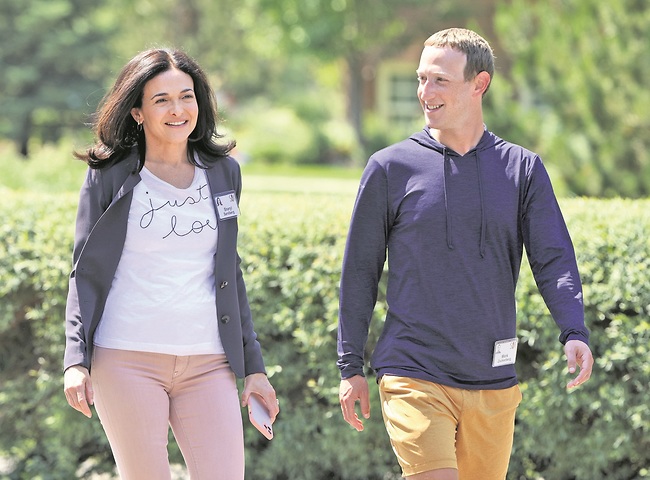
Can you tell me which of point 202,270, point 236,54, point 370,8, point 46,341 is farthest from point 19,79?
point 202,270

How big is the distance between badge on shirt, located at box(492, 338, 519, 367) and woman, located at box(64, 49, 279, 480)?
84cm

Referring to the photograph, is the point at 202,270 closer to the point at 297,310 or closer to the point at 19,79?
the point at 297,310

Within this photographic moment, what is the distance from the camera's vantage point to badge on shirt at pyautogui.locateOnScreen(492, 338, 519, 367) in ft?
11.2

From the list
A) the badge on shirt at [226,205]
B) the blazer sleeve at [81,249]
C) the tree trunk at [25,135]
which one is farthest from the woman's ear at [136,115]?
the tree trunk at [25,135]

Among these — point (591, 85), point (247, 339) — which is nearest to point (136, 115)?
point (247, 339)

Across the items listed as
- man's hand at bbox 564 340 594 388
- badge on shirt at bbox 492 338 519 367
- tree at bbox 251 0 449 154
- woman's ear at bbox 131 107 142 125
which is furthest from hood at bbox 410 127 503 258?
tree at bbox 251 0 449 154

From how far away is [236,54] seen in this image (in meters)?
37.6

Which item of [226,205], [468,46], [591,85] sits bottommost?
[226,205]

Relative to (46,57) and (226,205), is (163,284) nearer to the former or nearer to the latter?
(226,205)

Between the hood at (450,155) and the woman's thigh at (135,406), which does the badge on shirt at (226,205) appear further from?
the hood at (450,155)

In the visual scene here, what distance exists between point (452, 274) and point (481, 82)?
684mm

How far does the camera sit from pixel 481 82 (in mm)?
3592

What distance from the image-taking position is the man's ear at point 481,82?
3.56 meters

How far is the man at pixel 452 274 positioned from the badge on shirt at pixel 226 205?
0.41 metres
